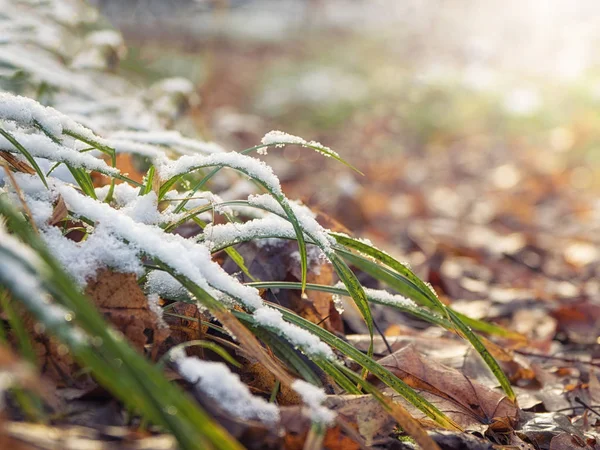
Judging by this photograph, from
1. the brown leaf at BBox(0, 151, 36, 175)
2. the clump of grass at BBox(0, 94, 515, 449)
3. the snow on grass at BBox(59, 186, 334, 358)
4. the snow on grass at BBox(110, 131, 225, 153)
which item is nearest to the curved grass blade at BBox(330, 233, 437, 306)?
the clump of grass at BBox(0, 94, 515, 449)

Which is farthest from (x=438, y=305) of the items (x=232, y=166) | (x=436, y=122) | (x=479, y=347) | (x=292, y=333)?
(x=436, y=122)

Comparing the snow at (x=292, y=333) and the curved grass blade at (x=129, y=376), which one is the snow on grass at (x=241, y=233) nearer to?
the snow at (x=292, y=333)

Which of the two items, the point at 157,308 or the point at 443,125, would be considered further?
the point at 443,125

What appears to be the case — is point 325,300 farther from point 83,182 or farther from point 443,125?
point 443,125

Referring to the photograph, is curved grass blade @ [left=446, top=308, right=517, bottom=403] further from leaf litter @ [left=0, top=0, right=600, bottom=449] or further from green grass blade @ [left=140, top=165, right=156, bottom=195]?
green grass blade @ [left=140, top=165, right=156, bottom=195]

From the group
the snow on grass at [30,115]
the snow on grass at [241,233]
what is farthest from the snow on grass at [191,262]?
the snow on grass at [30,115]

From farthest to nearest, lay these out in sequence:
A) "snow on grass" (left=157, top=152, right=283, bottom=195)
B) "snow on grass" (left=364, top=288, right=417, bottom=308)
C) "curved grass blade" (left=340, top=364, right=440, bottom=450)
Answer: "snow on grass" (left=364, top=288, right=417, bottom=308)
"snow on grass" (left=157, top=152, right=283, bottom=195)
"curved grass blade" (left=340, top=364, right=440, bottom=450)
